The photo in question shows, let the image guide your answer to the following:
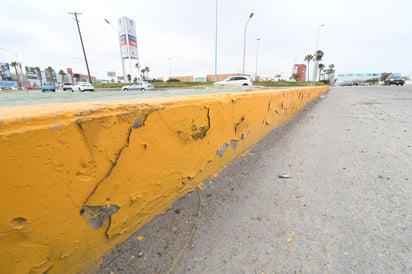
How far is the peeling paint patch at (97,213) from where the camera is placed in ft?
3.20

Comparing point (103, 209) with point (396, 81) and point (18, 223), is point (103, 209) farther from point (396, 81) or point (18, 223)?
point (396, 81)

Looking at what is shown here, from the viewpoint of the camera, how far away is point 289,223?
1463 mm

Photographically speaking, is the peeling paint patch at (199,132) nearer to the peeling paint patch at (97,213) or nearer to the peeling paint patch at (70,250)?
the peeling paint patch at (97,213)

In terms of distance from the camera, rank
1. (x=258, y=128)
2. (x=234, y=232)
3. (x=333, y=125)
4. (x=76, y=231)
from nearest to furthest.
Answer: (x=76, y=231) → (x=234, y=232) → (x=258, y=128) → (x=333, y=125)

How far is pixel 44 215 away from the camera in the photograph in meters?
0.80

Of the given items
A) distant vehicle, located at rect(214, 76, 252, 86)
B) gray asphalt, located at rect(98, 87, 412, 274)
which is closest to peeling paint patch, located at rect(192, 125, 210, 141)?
gray asphalt, located at rect(98, 87, 412, 274)

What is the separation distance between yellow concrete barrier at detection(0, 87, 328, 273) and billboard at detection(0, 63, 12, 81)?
82.6m

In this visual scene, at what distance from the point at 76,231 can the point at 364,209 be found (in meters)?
2.05

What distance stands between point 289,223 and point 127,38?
45.3 m

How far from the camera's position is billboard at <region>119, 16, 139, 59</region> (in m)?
38.1

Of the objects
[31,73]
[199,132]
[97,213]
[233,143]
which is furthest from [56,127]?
[31,73]

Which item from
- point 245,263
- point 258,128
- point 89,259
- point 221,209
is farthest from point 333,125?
point 89,259

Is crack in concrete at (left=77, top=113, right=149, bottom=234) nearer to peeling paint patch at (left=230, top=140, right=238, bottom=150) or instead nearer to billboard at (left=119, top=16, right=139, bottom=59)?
peeling paint patch at (left=230, top=140, right=238, bottom=150)

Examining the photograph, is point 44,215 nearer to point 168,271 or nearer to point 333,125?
point 168,271
